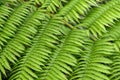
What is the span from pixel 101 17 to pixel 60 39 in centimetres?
50

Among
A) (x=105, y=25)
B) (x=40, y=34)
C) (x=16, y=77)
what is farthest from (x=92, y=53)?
(x=16, y=77)

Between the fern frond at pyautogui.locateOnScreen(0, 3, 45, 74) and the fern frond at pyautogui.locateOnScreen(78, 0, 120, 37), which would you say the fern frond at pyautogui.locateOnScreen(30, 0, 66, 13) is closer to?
the fern frond at pyautogui.locateOnScreen(0, 3, 45, 74)

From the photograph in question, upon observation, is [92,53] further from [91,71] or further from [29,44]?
[29,44]

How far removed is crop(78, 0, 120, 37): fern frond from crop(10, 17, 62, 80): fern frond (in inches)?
11.5

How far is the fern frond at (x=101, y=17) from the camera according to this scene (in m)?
2.98

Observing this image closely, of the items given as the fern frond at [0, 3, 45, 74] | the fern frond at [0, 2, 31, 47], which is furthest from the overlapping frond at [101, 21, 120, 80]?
the fern frond at [0, 2, 31, 47]

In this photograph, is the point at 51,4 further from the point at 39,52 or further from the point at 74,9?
the point at 39,52

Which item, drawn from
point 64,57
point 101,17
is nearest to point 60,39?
point 64,57

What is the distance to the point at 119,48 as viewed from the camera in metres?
2.87

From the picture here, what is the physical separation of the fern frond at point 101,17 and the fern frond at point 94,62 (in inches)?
5.7

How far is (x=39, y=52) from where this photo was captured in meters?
2.91

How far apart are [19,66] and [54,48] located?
400 millimetres

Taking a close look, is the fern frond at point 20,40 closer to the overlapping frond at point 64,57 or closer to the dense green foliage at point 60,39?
the dense green foliage at point 60,39

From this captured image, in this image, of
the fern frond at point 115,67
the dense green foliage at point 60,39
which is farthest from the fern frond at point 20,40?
the fern frond at point 115,67
